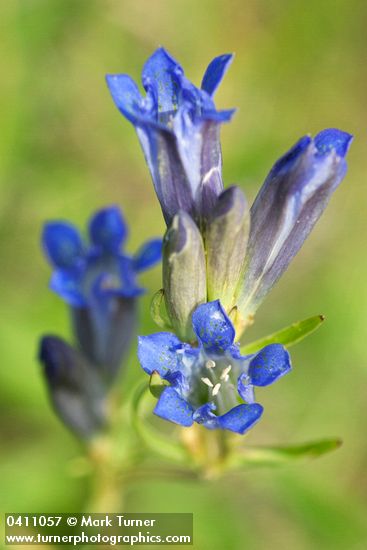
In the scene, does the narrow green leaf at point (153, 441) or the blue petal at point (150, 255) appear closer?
the narrow green leaf at point (153, 441)

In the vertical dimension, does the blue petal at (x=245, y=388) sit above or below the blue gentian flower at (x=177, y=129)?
below

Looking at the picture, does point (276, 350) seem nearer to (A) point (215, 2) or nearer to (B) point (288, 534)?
(B) point (288, 534)

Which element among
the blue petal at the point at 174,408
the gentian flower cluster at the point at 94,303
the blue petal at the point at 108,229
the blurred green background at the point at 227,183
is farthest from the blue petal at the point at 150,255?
the blue petal at the point at 174,408

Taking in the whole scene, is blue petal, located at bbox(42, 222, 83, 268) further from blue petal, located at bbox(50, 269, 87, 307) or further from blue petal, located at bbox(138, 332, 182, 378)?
blue petal, located at bbox(138, 332, 182, 378)

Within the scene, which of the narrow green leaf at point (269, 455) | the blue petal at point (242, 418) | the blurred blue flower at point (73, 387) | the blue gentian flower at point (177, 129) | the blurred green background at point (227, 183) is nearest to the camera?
Result: the blue petal at point (242, 418)

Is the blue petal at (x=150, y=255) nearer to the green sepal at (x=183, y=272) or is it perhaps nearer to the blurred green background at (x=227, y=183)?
the green sepal at (x=183, y=272)
